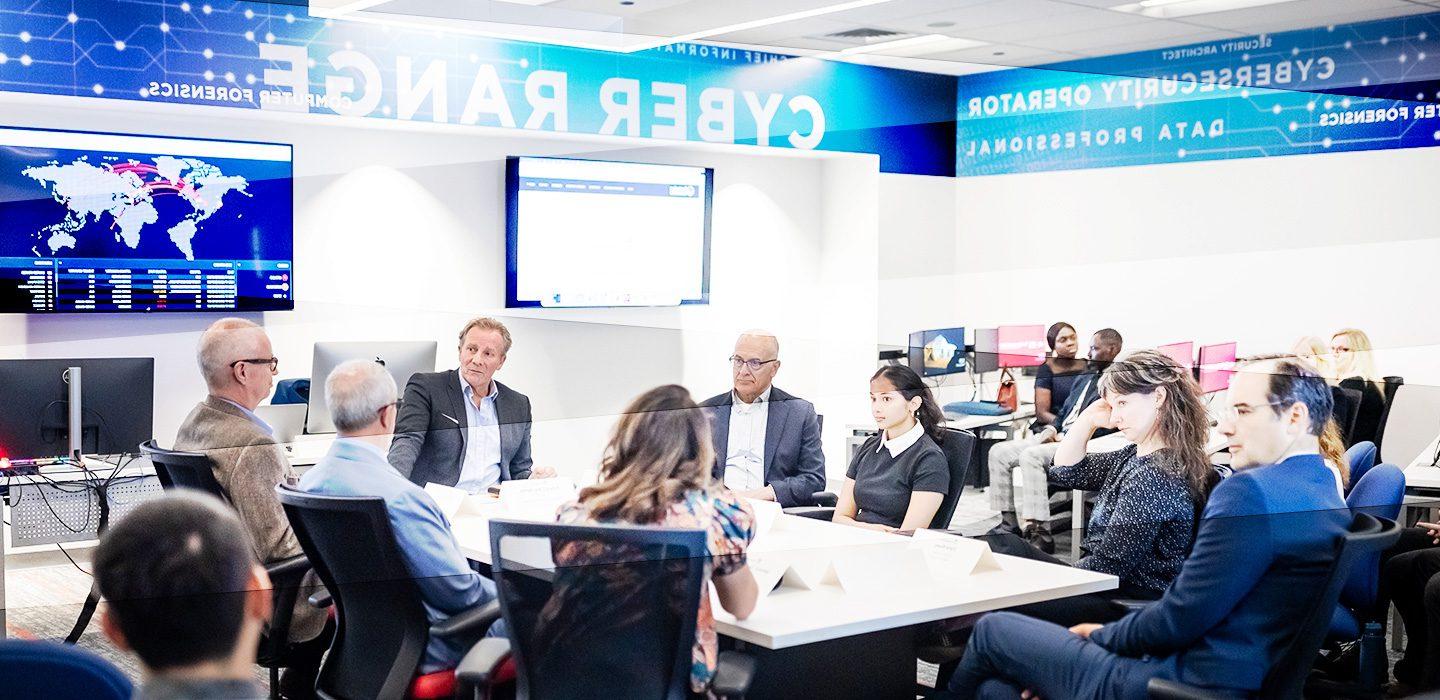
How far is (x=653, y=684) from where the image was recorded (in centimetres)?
152

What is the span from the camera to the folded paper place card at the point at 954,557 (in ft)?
6.12

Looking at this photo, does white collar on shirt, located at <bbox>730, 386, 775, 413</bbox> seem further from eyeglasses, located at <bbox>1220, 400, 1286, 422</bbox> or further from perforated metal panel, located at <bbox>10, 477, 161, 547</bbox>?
perforated metal panel, located at <bbox>10, 477, 161, 547</bbox>

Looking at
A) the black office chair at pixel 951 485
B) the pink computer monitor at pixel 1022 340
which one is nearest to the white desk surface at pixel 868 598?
the black office chair at pixel 951 485

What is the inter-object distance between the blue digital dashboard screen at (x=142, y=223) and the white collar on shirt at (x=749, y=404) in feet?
9.33

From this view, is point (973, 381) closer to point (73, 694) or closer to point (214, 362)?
point (214, 362)

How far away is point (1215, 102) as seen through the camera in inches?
270

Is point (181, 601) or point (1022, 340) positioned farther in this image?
point (1022, 340)

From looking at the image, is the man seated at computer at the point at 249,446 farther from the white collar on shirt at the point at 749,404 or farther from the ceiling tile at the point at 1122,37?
the ceiling tile at the point at 1122,37

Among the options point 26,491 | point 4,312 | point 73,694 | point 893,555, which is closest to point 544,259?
point 4,312

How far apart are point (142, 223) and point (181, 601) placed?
430cm

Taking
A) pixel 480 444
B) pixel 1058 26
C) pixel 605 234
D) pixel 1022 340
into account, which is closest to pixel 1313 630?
pixel 480 444

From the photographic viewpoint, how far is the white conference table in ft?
5.59

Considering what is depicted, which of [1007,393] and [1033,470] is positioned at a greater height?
[1007,393]

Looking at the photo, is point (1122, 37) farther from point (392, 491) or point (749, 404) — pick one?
point (392, 491)
